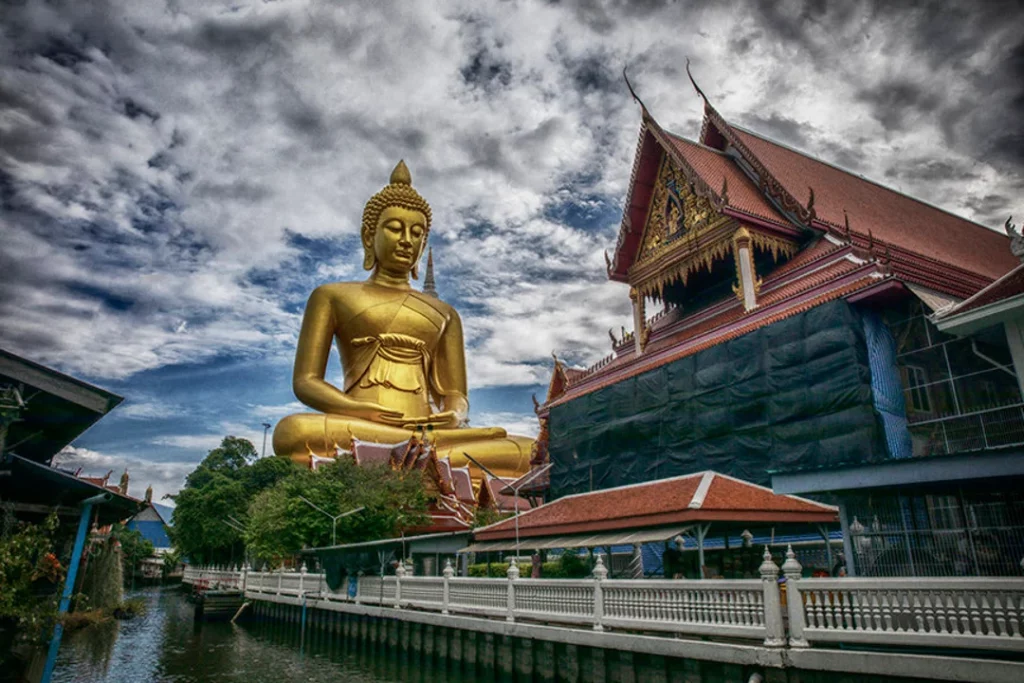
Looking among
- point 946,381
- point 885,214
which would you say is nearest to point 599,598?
point 946,381

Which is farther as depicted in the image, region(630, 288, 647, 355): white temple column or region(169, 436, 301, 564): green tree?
region(169, 436, 301, 564): green tree

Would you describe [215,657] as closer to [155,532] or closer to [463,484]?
[463,484]

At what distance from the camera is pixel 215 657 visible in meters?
17.5

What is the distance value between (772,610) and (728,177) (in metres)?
14.9

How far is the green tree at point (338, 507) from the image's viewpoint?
22953 mm

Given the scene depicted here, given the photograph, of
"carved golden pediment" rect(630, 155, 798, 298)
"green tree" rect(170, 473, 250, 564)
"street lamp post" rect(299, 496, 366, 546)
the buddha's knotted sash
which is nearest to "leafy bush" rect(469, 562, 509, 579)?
"street lamp post" rect(299, 496, 366, 546)

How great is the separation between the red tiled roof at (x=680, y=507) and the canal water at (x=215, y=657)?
3.60m

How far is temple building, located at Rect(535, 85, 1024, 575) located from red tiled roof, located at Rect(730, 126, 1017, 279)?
0.10m

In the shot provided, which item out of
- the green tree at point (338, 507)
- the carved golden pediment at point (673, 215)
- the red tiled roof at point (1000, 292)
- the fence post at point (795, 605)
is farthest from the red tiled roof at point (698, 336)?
the fence post at point (795, 605)

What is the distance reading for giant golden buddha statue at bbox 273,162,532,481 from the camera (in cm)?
3094

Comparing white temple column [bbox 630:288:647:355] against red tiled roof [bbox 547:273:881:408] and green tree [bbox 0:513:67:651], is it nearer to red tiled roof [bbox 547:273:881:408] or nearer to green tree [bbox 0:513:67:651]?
red tiled roof [bbox 547:273:881:408]

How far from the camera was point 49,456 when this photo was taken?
945cm

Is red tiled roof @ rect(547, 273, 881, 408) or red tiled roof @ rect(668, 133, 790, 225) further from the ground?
red tiled roof @ rect(668, 133, 790, 225)

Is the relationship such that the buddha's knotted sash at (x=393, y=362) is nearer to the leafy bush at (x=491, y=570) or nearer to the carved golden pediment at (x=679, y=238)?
the leafy bush at (x=491, y=570)
